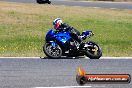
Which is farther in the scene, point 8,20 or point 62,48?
point 8,20

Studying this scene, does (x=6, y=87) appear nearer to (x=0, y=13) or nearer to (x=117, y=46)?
(x=117, y=46)

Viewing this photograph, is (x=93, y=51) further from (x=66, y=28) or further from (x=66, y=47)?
(x=66, y=28)

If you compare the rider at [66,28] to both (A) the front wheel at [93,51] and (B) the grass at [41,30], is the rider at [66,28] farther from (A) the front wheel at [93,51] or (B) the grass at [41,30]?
(B) the grass at [41,30]

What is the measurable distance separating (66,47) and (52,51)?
2.25 ft

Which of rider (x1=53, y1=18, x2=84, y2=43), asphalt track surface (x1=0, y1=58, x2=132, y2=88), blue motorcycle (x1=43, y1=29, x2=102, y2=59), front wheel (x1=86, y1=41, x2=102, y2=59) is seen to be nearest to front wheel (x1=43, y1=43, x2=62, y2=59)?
blue motorcycle (x1=43, y1=29, x2=102, y2=59)

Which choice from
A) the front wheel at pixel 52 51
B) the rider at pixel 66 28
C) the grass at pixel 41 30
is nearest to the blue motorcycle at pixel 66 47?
the front wheel at pixel 52 51

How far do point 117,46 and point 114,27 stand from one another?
863cm

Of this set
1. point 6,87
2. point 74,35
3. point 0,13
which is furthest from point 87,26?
point 6,87

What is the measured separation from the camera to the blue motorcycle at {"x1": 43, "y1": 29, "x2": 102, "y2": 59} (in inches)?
549

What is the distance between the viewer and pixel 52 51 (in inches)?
548

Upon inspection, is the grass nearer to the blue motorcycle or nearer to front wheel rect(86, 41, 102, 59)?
the blue motorcycle

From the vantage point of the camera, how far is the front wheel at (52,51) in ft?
45.5

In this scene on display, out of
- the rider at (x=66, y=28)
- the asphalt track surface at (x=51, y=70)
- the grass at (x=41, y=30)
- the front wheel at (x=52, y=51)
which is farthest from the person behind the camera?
the grass at (x=41, y=30)

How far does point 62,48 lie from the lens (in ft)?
47.2
